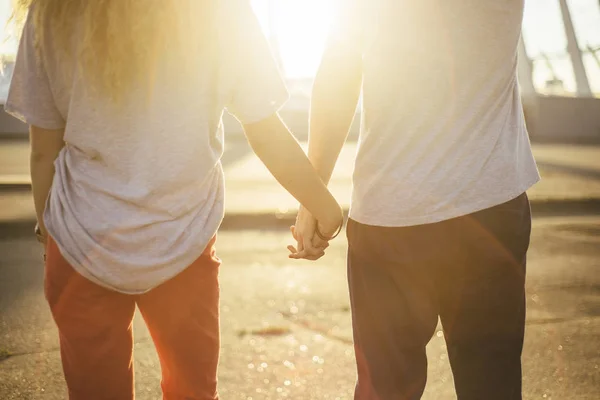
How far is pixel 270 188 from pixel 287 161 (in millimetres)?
7248

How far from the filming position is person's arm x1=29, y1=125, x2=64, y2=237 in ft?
4.86

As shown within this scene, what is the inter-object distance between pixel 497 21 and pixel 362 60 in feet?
0.93

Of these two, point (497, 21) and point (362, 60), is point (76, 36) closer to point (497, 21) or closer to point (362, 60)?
point (362, 60)

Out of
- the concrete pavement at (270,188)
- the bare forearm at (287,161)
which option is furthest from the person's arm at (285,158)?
the concrete pavement at (270,188)

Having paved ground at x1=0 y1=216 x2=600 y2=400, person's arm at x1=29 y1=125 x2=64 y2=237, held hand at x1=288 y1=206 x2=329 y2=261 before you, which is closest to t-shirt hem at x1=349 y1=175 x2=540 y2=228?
held hand at x1=288 y1=206 x2=329 y2=261

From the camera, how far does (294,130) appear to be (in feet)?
59.3

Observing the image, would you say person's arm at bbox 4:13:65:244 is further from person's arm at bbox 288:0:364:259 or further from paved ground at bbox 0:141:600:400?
paved ground at bbox 0:141:600:400

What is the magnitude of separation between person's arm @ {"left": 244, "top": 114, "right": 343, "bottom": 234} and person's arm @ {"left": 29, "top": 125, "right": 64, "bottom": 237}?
0.39m

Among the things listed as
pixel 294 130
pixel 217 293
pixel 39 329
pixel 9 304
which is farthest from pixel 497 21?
pixel 294 130

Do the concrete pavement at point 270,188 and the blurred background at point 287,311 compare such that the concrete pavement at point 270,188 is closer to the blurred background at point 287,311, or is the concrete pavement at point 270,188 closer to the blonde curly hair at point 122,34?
the blurred background at point 287,311

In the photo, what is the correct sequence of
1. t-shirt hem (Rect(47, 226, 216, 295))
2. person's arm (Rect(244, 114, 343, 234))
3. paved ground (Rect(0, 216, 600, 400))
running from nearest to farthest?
t-shirt hem (Rect(47, 226, 216, 295)) < person's arm (Rect(244, 114, 343, 234)) < paved ground (Rect(0, 216, 600, 400))

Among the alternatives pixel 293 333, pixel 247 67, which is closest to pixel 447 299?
pixel 247 67

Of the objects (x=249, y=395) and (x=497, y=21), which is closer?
(x=497, y=21)

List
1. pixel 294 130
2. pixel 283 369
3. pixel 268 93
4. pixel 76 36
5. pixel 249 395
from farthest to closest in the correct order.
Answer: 1. pixel 294 130
2. pixel 283 369
3. pixel 249 395
4. pixel 268 93
5. pixel 76 36
